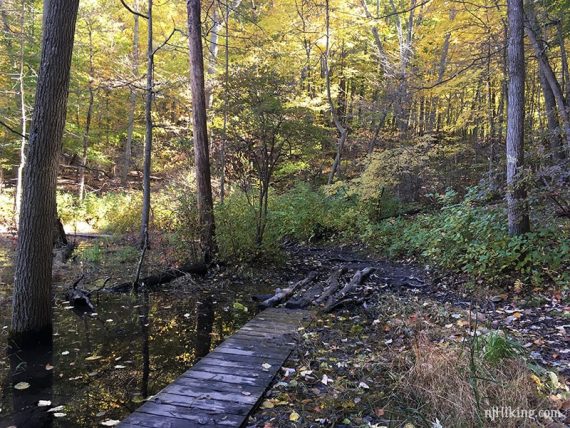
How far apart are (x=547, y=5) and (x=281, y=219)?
8974mm

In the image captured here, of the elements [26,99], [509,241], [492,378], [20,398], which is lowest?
[20,398]

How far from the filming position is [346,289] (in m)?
7.09

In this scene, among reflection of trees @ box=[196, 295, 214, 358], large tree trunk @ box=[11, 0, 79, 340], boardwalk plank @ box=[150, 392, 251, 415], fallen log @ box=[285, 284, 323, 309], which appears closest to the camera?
boardwalk plank @ box=[150, 392, 251, 415]

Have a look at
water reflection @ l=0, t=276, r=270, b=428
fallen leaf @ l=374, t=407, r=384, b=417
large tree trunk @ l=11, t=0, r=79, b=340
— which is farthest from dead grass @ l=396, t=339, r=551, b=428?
large tree trunk @ l=11, t=0, r=79, b=340

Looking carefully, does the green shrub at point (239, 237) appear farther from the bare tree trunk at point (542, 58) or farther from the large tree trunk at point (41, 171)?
the bare tree trunk at point (542, 58)

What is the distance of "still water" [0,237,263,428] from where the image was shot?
374cm

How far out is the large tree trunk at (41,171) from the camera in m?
5.14

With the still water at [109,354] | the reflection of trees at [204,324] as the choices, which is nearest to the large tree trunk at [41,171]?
the still water at [109,354]

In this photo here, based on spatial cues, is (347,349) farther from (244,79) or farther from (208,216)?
(244,79)

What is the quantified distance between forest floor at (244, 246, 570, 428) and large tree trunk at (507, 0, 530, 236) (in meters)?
1.27

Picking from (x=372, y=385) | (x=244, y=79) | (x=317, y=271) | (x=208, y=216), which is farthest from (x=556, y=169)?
(x=208, y=216)

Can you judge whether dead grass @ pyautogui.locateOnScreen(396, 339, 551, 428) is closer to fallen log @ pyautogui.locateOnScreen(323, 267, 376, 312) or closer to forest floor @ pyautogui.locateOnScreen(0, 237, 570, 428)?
forest floor @ pyautogui.locateOnScreen(0, 237, 570, 428)

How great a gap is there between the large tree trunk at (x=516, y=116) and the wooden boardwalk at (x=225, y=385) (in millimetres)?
3866

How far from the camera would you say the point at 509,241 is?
6688mm
